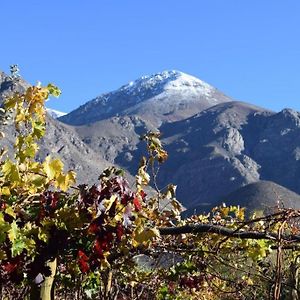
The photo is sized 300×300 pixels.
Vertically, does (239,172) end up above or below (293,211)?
above

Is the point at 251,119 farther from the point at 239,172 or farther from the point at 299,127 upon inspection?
the point at 239,172

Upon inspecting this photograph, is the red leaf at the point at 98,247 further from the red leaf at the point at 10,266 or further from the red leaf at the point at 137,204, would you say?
the red leaf at the point at 10,266

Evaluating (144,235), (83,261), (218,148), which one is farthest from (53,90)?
(218,148)

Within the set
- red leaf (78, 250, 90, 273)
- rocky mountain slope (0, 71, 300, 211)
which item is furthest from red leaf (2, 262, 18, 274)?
rocky mountain slope (0, 71, 300, 211)

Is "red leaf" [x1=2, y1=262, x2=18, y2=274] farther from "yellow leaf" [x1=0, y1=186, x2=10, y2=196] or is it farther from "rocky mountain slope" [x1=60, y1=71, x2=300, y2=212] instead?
"rocky mountain slope" [x1=60, y1=71, x2=300, y2=212]

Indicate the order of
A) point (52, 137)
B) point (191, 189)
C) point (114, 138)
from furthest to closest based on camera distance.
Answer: point (114, 138)
point (191, 189)
point (52, 137)

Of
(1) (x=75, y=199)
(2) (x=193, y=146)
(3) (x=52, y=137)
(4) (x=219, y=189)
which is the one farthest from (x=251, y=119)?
(1) (x=75, y=199)

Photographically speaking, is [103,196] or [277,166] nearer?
[103,196]

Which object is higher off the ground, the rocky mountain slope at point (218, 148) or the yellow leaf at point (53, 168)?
the rocky mountain slope at point (218, 148)

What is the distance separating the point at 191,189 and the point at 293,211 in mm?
169663

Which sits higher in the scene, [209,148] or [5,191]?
[209,148]

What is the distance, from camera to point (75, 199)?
3.27 m

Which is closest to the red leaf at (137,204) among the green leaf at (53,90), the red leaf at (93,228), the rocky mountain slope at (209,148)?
the red leaf at (93,228)

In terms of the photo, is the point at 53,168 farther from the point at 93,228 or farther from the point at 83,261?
the point at 83,261
